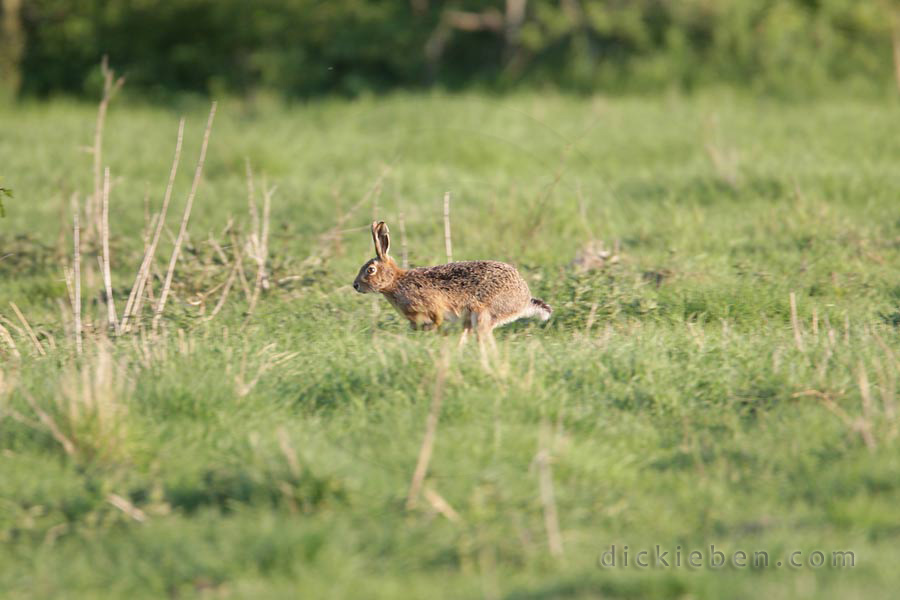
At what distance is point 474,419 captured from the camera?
17.0ft

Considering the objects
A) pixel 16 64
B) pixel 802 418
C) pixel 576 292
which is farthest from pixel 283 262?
pixel 16 64

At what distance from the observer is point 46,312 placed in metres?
7.81

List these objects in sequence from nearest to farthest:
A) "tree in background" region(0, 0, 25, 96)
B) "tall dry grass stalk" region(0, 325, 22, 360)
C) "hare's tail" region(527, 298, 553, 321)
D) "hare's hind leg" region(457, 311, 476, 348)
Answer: "tall dry grass stalk" region(0, 325, 22, 360)
"hare's hind leg" region(457, 311, 476, 348)
"hare's tail" region(527, 298, 553, 321)
"tree in background" region(0, 0, 25, 96)

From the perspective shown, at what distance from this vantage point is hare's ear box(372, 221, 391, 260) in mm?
6738

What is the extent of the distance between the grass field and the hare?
0.17 m

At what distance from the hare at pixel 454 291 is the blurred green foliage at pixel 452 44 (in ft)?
33.5

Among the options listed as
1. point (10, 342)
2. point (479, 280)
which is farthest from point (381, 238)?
point (10, 342)

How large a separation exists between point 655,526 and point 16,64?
15.9m

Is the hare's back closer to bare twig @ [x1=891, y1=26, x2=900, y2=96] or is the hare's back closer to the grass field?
the grass field

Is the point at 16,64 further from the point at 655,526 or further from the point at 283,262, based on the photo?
the point at 655,526

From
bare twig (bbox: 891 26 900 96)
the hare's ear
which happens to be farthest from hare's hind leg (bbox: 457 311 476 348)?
bare twig (bbox: 891 26 900 96)

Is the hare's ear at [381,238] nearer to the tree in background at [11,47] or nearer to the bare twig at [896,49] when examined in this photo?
the bare twig at [896,49]

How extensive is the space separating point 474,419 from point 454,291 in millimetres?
1487

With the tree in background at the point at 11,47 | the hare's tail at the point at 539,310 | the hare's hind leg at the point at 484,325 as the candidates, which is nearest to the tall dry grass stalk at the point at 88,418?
the hare's hind leg at the point at 484,325
